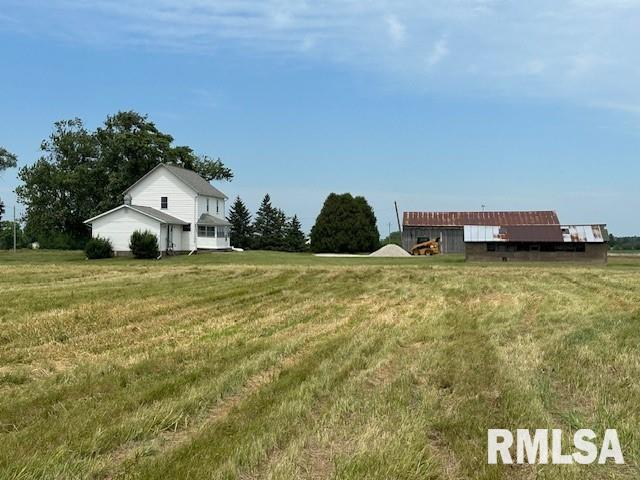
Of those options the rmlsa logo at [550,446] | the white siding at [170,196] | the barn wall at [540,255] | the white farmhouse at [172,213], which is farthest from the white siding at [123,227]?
the rmlsa logo at [550,446]

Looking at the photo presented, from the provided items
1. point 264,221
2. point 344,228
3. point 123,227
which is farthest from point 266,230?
point 123,227

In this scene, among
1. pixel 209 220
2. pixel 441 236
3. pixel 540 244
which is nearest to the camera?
pixel 540 244

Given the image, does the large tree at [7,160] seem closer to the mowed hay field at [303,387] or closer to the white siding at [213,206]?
the white siding at [213,206]

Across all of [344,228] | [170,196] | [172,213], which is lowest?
[344,228]

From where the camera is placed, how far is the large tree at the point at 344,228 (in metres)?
66.9

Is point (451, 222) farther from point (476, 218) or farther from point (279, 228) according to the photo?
point (279, 228)

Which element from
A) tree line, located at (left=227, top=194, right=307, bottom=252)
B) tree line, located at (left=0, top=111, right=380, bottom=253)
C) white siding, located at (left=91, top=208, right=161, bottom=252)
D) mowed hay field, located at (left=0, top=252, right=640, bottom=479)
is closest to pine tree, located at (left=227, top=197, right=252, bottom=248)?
tree line, located at (left=227, top=194, right=307, bottom=252)

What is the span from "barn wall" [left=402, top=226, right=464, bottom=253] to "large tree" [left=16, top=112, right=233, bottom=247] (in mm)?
25290

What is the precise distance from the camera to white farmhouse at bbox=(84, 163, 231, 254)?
48469mm

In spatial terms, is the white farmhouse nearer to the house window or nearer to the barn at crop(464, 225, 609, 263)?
the house window

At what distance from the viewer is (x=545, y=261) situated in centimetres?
4441

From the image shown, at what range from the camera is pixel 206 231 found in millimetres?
54844

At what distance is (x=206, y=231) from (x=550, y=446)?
5168 centimetres

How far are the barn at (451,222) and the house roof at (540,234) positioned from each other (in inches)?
711
